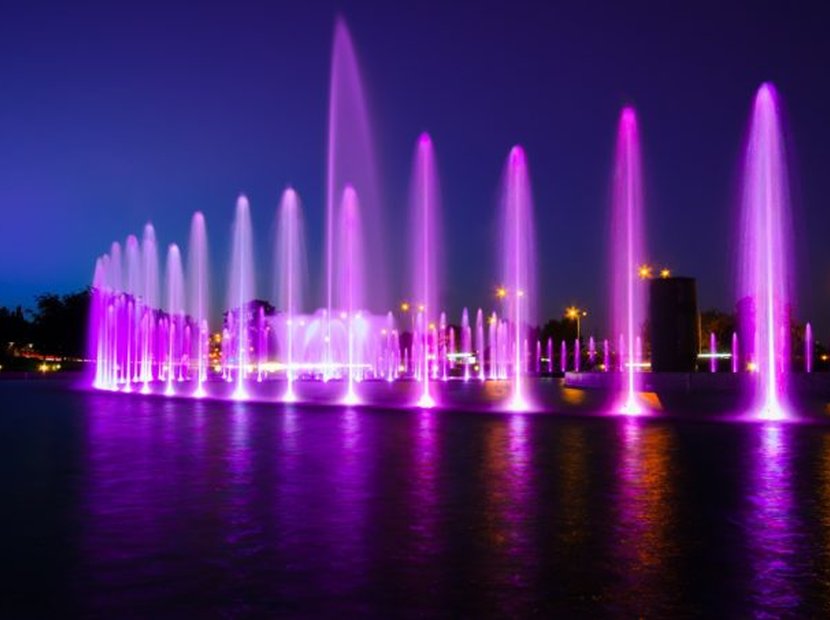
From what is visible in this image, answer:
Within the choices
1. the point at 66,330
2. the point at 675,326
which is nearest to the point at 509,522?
the point at 675,326

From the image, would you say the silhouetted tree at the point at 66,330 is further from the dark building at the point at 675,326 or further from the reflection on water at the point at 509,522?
the reflection on water at the point at 509,522

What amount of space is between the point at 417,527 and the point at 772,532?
2.50 metres

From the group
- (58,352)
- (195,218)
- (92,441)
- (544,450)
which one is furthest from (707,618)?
(58,352)

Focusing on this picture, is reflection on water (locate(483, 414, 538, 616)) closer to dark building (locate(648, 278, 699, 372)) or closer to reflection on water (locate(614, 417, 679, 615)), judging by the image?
reflection on water (locate(614, 417, 679, 615))

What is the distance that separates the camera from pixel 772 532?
22.5ft

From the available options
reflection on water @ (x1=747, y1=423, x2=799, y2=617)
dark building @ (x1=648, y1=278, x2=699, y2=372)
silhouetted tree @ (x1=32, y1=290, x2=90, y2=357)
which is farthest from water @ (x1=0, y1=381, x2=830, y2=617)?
silhouetted tree @ (x1=32, y1=290, x2=90, y2=357)

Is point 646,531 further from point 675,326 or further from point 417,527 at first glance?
point 675,326

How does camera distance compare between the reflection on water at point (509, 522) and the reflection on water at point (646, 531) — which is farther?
the reflection on water at point (509, 522)

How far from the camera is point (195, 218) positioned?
127ft

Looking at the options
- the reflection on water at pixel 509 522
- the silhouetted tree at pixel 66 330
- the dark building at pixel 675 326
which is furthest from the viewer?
the silhouetted tree at pixel 66 330

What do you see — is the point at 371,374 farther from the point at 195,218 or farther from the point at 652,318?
→ the point at 652,318

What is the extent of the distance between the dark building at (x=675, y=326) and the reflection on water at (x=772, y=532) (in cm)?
2256

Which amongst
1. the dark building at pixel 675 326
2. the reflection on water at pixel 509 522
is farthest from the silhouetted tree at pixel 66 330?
the reflection on water at pixel 509 522

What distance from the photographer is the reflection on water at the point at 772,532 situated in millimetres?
5098
